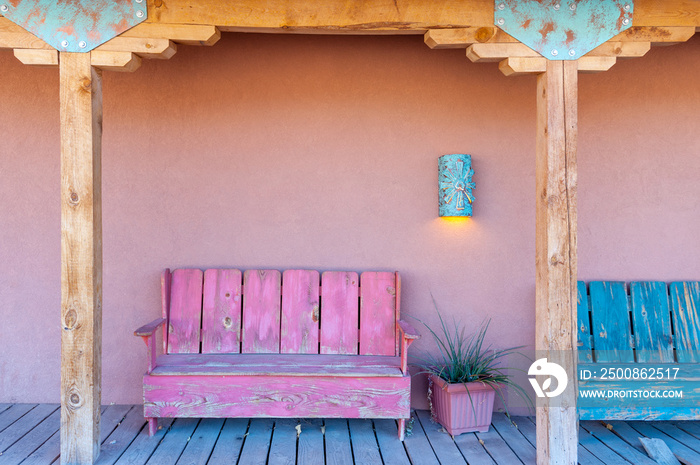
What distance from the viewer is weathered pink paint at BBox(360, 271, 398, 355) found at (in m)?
3.45

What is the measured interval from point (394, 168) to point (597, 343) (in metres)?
1.82

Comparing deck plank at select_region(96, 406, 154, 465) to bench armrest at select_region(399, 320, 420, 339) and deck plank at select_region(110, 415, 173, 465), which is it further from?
bench armrest at select_region(399, 320, 420, 339)

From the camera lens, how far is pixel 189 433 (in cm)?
320

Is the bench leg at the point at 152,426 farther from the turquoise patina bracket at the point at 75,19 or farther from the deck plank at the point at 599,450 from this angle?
the deck plank at the point at 599,450

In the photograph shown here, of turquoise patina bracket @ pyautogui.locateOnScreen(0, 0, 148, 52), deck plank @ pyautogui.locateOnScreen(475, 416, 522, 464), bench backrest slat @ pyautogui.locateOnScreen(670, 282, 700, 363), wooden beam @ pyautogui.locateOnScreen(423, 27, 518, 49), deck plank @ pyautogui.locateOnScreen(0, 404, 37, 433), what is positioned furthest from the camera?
bench backrest slat @ pyautogui.locateOnScreen(670, 282, 700, 363)

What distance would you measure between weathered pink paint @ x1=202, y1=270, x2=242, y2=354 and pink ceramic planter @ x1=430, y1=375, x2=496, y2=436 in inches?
55.4

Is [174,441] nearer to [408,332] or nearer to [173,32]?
[408,332]

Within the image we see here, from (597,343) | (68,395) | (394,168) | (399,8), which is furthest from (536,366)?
(68,395)

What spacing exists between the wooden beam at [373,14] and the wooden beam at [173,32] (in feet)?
0.15

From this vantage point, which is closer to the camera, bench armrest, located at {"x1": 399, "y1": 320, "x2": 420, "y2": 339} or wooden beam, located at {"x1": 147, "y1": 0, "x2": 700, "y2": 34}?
wooden beam, located at {"x1": 147, "y1": 0, "x2": 700, "y2": 34}

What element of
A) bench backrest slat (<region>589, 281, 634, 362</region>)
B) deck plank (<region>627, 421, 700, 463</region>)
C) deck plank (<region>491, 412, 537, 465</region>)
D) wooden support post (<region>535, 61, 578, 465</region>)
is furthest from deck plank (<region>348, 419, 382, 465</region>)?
deck plank (<region>627, 421, 700, 463</region>)

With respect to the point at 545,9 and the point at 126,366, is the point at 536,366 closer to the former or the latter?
the point at 545,9

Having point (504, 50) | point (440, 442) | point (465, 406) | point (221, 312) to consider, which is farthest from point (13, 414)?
point (504, 50)

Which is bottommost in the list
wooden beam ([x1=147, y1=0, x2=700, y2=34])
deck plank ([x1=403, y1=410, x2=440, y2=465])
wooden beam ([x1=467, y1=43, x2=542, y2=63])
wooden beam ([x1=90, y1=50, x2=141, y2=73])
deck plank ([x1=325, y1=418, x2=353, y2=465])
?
deck plank ([x1=403, y1=410, x2=440, y2=465])
